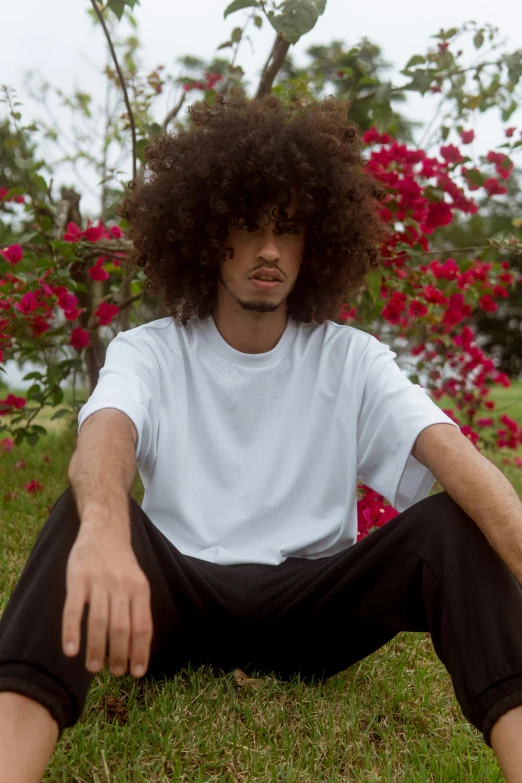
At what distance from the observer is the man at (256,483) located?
1435 mm

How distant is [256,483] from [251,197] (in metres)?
0.83

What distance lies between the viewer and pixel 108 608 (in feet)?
4.32

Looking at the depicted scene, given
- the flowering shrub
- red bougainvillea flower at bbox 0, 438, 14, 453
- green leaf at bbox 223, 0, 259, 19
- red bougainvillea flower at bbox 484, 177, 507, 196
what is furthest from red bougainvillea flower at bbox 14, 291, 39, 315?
red bougainvillea flower at bbox 484, 177, 507, 196

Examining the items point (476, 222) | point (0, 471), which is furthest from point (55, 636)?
point (476, 222)

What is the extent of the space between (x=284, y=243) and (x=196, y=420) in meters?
0.58

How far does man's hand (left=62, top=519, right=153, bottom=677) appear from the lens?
1.30 metres

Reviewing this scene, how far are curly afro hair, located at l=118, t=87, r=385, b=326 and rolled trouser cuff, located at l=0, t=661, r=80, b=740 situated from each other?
112 centimetres

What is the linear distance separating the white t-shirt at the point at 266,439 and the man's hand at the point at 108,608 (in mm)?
599

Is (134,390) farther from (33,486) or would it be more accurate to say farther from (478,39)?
(478,39)

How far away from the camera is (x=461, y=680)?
5.10 feet

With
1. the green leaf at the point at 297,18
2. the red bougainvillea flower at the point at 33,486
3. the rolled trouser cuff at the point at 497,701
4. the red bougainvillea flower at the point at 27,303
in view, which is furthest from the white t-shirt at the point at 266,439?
the red bougainvillea flower at the point at 33,486

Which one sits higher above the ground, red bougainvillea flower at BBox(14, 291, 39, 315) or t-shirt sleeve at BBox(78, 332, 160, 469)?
t-shirt sleeve at BBox(78, 332, 160, 469)

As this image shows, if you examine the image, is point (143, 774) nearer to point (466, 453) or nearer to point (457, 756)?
point (457, 756)

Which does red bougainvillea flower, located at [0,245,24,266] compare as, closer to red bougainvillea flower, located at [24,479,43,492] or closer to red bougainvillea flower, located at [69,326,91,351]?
red bougainvillea flower, located at [69,326,91,351]
